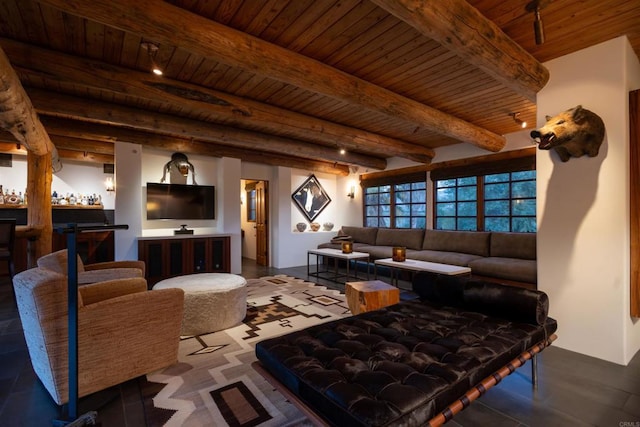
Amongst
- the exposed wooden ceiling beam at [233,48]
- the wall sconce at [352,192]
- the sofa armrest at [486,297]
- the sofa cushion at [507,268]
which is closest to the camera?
the exposed wooden ceiling beam at [233,48]

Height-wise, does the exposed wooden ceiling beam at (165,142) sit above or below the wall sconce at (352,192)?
above

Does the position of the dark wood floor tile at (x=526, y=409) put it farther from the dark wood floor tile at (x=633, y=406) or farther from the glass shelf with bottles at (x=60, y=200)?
the glass shelf with bottles at (x=60, y=200)

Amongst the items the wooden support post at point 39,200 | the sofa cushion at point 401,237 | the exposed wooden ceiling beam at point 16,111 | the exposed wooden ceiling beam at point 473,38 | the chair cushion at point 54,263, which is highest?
the exposed wooden ceiling beam at point 473,38

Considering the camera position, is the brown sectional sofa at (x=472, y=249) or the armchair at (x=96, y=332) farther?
the brown sectional sofa at (x=472, y=249)

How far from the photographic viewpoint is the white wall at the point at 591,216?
2311 mm

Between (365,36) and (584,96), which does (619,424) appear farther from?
(365,36)

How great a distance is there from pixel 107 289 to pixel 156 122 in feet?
8.10

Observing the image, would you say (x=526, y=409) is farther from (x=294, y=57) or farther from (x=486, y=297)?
(x=294, y=57)

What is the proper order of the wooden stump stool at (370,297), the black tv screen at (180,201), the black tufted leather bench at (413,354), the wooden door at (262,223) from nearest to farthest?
the black tufted leather bench at (413,354), the wooden stump stool at (370,297), the black tv screen at (180,201), the wooden door at (262,223)

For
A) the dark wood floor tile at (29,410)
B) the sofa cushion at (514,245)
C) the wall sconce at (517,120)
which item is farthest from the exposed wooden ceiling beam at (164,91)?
the sofa cushion at (514,245)

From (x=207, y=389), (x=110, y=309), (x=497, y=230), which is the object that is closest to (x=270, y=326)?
(x=207, y=389)

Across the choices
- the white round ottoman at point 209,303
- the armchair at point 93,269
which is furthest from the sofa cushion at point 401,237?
the armchair at point 93,269

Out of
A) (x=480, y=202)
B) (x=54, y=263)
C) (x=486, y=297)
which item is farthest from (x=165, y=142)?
(x=480, y=202)

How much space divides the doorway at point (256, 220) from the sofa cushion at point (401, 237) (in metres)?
2.64
